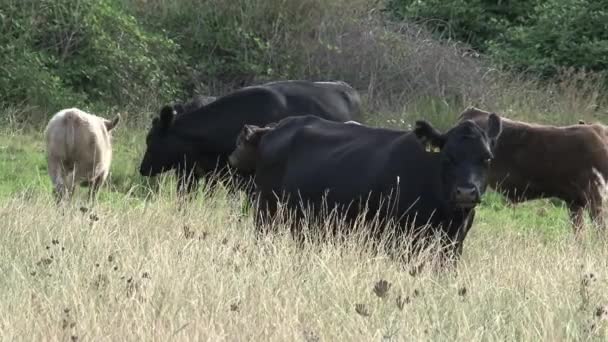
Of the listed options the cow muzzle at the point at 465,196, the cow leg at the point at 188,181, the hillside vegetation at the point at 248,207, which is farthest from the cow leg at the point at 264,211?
the cow leg at the point at 188,181

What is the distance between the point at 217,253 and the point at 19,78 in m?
12.5

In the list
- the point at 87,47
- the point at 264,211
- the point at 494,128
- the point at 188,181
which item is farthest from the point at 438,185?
the point at 87,47

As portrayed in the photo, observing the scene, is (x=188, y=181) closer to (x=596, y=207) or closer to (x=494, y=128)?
(x=596, y=207)

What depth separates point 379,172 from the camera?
9.30 m

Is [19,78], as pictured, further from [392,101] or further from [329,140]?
[329,140]

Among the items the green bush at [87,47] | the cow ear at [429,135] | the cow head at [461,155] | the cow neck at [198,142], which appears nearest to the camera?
the cow head at [461,155]

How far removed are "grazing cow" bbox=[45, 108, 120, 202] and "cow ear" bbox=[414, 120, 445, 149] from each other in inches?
194

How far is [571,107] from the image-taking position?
2020 cm

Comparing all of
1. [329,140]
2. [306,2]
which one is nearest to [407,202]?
[329,140]

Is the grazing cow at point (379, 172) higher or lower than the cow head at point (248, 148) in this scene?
higher

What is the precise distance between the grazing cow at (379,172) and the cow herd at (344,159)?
0.01 m

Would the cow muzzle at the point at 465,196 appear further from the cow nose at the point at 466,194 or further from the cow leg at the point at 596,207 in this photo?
the cow leg at the point at 596,207

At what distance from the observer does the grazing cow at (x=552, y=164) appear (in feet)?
40.0

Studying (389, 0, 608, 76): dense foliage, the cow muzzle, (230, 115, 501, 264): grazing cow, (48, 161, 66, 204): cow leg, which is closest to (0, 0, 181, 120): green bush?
(389, 0, 608, 76): dense foliage
